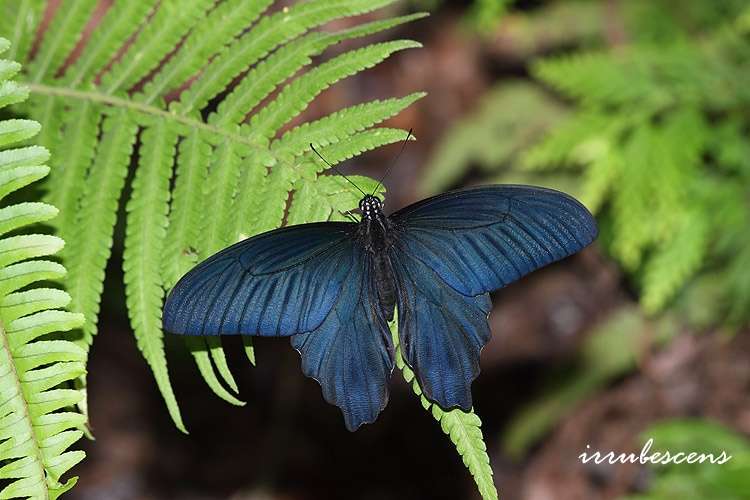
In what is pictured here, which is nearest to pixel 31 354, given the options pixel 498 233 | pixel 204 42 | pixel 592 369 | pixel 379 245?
pixel 379 245

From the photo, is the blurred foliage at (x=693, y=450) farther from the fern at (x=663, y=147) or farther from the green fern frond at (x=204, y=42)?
the green fern frond at (x=204, y=42)

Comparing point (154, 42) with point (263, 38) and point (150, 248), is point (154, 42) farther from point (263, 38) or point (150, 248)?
point (150, 248)

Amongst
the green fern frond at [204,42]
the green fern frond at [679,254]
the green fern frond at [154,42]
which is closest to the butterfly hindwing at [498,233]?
the green fern frond at [204,42]

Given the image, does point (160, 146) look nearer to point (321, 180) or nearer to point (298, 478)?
point (321, 180)

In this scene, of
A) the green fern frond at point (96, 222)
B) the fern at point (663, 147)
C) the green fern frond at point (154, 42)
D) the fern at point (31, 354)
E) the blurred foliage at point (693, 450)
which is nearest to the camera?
the fern at point (31, 354)

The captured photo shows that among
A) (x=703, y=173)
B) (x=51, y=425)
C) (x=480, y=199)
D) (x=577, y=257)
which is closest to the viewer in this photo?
(x=51, y=425)

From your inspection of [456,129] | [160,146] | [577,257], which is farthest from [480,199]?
[577,257]

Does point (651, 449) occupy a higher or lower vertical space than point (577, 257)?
lower

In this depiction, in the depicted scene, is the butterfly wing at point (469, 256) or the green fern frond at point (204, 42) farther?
the green fern frond at point (204, 42)
